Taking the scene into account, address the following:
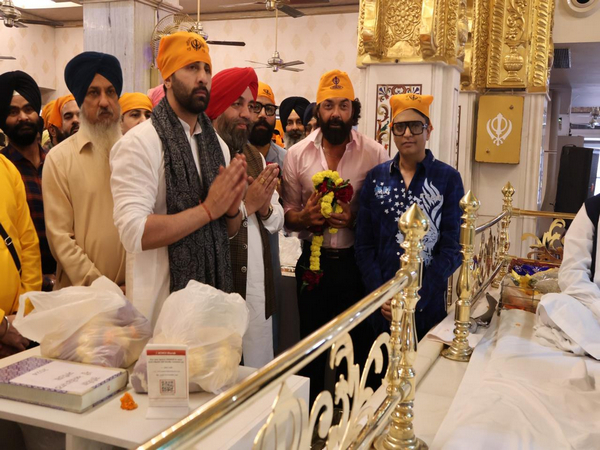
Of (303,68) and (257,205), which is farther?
(303,68)

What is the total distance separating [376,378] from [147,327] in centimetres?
177

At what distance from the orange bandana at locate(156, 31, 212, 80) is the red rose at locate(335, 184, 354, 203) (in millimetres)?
1060

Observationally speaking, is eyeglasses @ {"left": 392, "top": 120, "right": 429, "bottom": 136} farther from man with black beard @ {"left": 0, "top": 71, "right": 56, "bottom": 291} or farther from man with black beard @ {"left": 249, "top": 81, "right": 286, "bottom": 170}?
man with black beard @ {"left": 0, "top": 71, "right": 56, "bottom": 291}

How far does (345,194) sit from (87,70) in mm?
1392

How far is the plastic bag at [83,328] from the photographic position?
1.77 metres

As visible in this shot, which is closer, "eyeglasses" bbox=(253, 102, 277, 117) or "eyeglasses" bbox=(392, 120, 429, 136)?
"eyeglasses" bbox=(392, 120, 429, 136)

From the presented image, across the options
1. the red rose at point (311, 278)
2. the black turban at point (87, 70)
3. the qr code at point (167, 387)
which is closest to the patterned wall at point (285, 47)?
the red rose at point (311, 278)

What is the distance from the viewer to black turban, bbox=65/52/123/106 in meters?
2.69

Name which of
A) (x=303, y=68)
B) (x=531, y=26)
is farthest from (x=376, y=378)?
(x=303, y=68)

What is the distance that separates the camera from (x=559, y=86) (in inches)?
452

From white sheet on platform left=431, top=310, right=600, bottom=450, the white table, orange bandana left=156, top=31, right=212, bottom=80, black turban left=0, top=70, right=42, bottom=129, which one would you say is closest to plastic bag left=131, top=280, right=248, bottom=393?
the white table

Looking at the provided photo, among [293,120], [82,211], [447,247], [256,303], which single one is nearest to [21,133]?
[82,211]

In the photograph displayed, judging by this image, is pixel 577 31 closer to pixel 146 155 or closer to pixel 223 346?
pixel 146 155

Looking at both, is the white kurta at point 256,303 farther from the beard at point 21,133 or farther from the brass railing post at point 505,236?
the brass railing post at point 505,236
